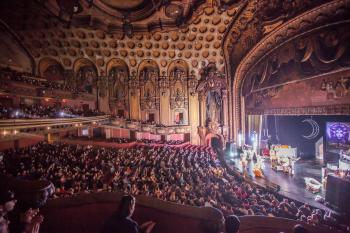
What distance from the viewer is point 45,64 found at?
19.4 metres

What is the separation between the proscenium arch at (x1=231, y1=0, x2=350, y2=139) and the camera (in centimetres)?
857

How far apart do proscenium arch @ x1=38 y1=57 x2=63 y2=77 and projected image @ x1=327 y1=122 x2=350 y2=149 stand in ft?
74.5

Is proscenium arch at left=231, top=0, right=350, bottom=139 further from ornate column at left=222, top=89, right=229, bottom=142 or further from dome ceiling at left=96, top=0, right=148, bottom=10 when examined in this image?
dome ceiling at left=96, top=0, right=148, bottom=10

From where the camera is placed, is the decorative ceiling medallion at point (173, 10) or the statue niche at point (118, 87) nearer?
the decorative ceiling medallion at point (173, 10)

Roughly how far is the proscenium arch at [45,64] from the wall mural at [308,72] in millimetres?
18588

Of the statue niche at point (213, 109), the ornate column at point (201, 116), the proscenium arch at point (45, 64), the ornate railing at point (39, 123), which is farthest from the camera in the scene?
the ornate column at point (201, 116)

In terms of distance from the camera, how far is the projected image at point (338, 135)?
38.2ft

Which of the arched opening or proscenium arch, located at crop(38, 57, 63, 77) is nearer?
proscenium arch, located at crop(38, 57, 63, 77)

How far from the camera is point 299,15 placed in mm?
9773

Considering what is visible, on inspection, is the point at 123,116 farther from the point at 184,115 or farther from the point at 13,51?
the point at 13,51

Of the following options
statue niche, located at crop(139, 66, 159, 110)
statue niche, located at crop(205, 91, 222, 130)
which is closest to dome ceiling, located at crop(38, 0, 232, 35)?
statue niche, located at crop(139, 66, 159, 110)

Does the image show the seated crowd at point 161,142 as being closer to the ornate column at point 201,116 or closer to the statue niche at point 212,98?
the ornate column at point 201,116

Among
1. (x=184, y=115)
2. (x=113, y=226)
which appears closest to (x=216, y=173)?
(x=113, y=226)

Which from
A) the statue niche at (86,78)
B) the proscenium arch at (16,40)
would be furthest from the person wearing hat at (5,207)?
the statue niche at (86,78)
